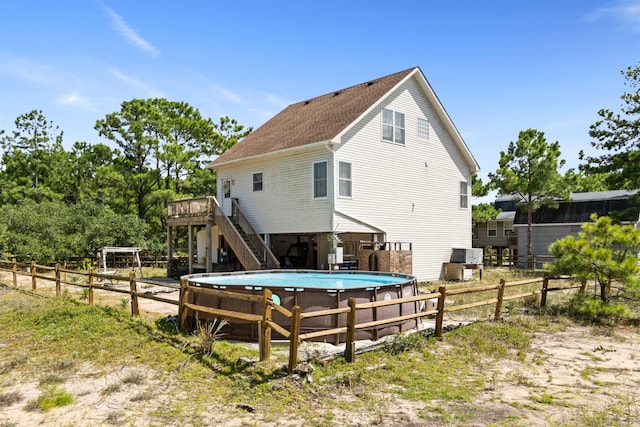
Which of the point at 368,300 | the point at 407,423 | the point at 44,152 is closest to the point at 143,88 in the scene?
the point at 44,152

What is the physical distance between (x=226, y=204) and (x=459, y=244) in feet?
39.6

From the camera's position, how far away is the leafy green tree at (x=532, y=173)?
102 feet

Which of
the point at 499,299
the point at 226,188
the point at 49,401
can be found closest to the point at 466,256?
the point at 499,299

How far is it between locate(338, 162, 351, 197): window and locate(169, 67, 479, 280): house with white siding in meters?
0.04

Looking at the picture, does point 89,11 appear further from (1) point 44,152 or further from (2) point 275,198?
(1) point 44,152

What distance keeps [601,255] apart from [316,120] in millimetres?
12984

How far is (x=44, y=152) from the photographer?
41.5m

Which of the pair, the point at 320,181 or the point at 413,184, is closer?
the point at 320,181

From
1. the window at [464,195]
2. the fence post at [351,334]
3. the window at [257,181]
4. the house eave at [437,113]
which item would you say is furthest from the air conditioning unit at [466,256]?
the fence post at [351,334]

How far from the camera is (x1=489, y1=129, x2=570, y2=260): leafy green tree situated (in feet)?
102

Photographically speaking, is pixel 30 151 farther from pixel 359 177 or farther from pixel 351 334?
pixel 351 334

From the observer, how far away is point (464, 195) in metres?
24.6

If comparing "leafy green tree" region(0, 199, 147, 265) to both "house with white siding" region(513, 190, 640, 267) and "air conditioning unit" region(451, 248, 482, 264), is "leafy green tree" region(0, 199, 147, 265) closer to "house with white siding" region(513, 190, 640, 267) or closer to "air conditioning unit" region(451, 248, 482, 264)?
"air conditioning unit" region(451, 248, 482, 264)

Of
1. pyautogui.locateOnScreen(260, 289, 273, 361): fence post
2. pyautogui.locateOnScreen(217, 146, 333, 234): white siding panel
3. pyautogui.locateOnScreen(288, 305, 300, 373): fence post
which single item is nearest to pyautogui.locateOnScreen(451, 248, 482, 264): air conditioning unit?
pyautogui.locateOnScreen(217, 146, 333, 234): white siding panel
